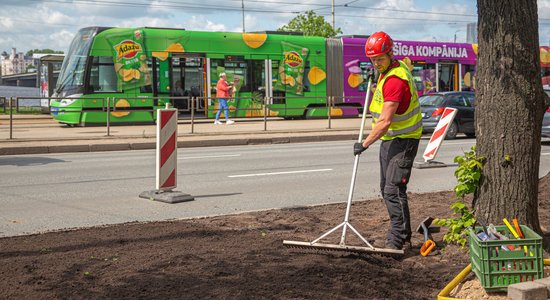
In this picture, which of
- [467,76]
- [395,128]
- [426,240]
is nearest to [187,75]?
[467,76]

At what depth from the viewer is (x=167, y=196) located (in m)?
9.50

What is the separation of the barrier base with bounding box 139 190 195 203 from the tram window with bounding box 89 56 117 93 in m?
16.3

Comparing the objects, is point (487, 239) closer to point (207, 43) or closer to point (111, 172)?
point (111, 172)

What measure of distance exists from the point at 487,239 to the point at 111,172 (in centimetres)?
948

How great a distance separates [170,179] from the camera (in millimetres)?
9625

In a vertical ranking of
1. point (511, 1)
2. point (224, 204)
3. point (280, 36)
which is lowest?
point (224, 204)

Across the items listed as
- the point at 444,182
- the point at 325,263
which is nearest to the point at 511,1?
the point at 325,263

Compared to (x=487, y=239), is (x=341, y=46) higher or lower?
higher

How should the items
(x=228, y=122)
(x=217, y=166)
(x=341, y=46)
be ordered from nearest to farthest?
(x=217, y=166) < (x=228, y=122) < (x=341, y=46)

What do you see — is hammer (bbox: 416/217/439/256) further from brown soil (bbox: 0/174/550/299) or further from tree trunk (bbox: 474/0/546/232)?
tree trunk (bbox: 474/0/546/232)

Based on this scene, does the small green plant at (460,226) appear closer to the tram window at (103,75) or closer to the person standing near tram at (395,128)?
the person standing near tram at (395,128)

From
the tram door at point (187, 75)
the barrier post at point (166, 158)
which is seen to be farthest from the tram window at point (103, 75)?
the barrier post at point (166, 158)

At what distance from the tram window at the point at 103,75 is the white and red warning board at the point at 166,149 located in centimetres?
1659

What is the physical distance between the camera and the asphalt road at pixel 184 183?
869 centimetres
